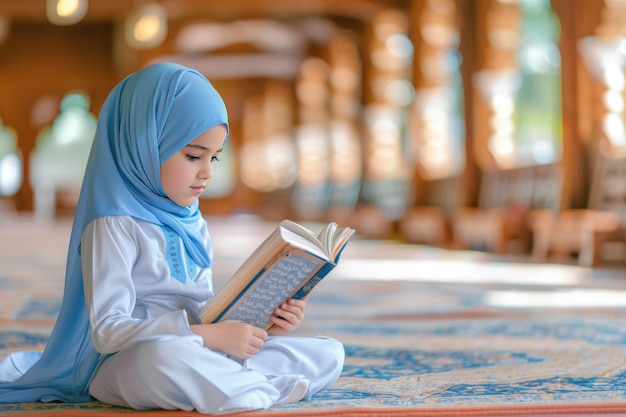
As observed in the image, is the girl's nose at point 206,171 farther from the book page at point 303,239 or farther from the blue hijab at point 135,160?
the book page at point 303,239

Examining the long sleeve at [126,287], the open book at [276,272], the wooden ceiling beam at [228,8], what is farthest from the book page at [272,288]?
the wooden ceiling beam at [228,8]

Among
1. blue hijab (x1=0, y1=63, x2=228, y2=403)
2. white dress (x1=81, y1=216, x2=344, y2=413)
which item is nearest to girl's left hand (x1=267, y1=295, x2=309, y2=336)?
white dress (x1=81, y1=216, x2=344, y2=413)

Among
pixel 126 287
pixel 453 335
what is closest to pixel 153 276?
Result: pixel 126 287

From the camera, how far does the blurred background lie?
7.05 metres

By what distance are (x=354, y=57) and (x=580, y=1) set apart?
24.1 ft

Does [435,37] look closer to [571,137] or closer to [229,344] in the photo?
[571,137]

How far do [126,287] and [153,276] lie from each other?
0.09 m

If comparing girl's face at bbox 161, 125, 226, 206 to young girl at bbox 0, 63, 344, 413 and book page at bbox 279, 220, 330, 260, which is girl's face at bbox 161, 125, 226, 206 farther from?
book page at bbox 279, 220, 330, 260

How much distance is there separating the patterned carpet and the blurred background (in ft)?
4.89

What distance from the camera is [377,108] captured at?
496 inches

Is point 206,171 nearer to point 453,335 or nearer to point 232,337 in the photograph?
point 232,337

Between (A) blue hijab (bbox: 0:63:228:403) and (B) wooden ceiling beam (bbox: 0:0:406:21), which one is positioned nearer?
(A) blue hijab (bbox: 0:63:228:403)

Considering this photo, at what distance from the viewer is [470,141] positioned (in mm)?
9242

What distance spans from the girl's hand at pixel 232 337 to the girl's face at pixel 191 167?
264 millimetres
